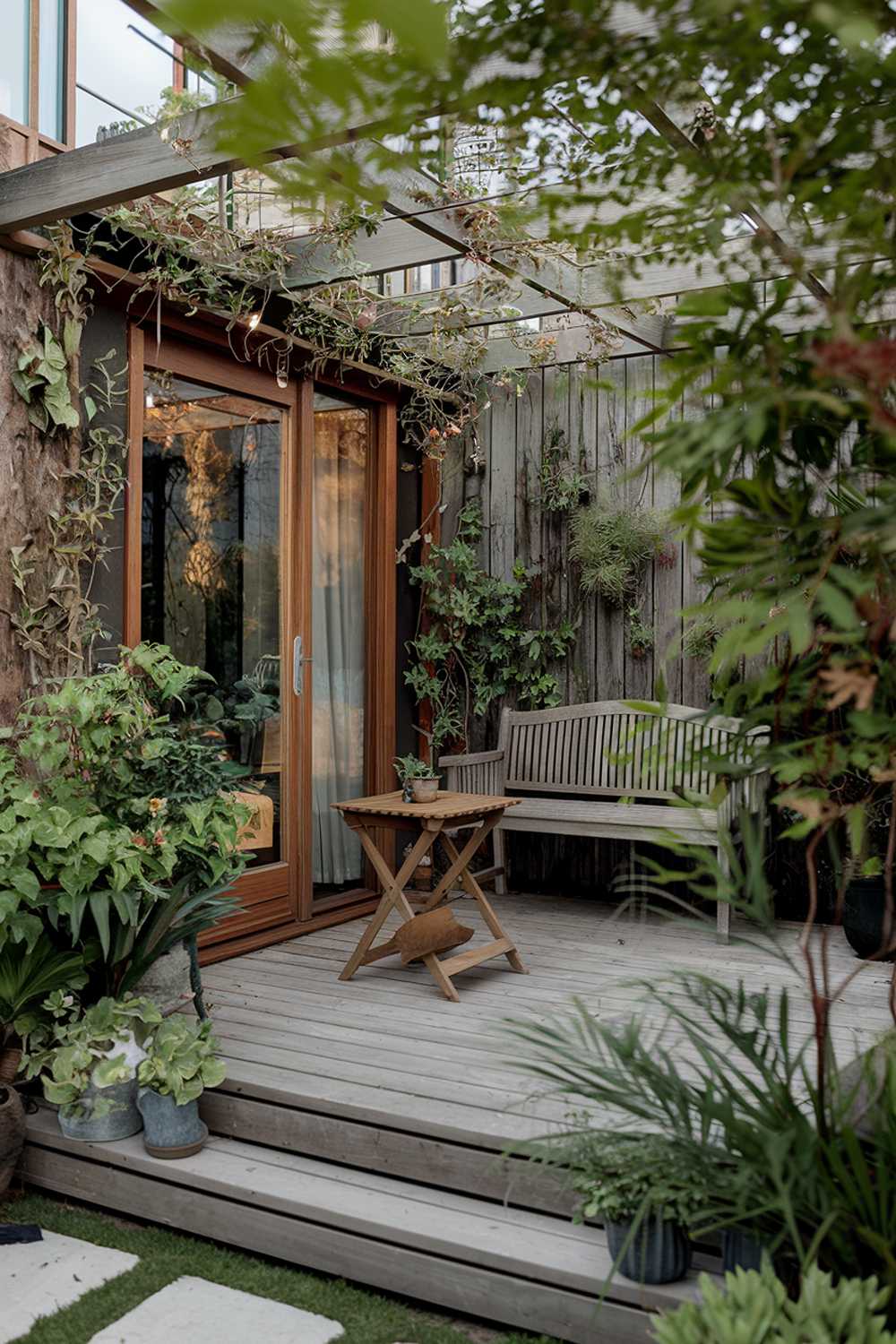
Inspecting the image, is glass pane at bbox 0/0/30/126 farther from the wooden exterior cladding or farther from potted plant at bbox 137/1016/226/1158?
potted plant at bbox 137/1016/226/1158

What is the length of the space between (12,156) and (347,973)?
118 inches

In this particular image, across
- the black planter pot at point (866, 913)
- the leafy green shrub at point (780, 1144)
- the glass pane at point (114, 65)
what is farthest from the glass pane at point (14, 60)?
the black planter pot at point (866, 913)

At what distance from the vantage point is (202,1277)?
2725 millimetres

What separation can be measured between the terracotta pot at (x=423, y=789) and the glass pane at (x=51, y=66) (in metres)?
2.57

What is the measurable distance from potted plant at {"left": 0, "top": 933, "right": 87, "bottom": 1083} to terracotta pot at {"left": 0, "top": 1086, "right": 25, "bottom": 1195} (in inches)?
4.3

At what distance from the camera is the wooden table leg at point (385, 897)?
13.3 feet

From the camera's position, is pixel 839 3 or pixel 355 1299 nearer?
pixel 839 3

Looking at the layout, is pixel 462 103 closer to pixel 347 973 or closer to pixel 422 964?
pixel 347 973

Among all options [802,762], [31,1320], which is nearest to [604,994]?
[31,1320]

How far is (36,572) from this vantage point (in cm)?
377

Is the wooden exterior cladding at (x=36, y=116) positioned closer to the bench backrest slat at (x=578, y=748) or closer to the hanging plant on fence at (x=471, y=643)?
the hanging plant on fence at (x=471, y=643)

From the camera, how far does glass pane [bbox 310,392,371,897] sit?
5387 mm

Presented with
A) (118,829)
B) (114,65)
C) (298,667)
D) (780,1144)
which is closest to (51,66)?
(114,65)

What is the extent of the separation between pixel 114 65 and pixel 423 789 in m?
2.79
